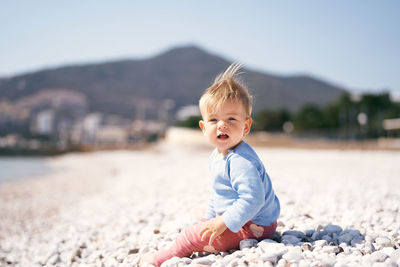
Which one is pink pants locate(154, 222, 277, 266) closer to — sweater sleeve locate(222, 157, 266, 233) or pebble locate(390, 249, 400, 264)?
sweater sleeve locate(222, 157, 266, 233)

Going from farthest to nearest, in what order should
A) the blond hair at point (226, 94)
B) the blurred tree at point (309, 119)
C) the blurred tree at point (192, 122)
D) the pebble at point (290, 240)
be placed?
the blurred tree at point (309, 119) < the blurred tree at point (192, 122) < the pebble at point (290, 240) < the blond hair at point (226, 94)

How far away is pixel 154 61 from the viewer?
130m

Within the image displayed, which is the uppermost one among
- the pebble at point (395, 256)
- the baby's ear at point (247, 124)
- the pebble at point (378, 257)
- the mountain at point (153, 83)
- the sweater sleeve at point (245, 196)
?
the mountain at point (153, 83)

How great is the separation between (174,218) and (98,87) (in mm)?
106451

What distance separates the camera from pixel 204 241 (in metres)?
1.91

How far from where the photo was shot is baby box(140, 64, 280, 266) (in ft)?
5.79

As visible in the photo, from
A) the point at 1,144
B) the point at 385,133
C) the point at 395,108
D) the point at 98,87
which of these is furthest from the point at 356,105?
the point at 98,87

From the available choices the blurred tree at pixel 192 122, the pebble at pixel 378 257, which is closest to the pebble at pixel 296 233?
the pebble at pixel 378 257

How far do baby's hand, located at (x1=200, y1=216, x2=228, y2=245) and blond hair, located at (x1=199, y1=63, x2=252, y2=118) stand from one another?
0.70 metres

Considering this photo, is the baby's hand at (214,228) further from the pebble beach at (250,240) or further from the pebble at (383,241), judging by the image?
the pebble at (383,241)

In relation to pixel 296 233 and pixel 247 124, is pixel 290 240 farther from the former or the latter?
pixel 247 124

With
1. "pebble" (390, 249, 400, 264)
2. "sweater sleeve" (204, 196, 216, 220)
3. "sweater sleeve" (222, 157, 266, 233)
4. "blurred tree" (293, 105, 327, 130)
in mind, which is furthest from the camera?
"blurred tree" (293, 105, 327, 130)

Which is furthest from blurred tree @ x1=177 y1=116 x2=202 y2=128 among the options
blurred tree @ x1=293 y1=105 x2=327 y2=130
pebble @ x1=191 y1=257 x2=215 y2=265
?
pebble @ x1=191 y1=257 x2=215 y2=265

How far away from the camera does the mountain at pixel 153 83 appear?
87.4 m
